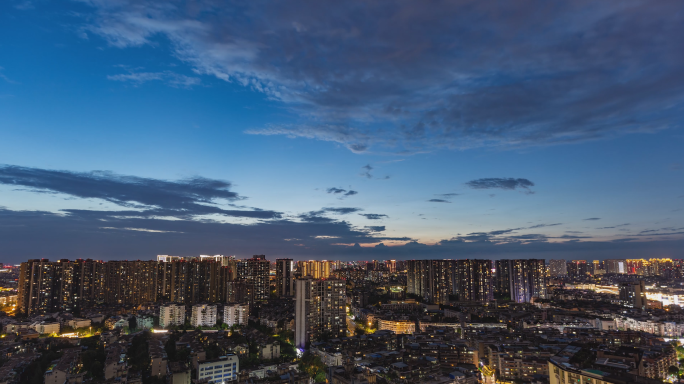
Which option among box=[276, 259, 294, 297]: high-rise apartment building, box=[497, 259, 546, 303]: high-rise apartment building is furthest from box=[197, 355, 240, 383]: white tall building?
box=[497, 259, 546, 303]: high-rise apartment building

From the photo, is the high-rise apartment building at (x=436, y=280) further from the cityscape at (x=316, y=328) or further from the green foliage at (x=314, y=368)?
the green foliage at (x=314, y=368)

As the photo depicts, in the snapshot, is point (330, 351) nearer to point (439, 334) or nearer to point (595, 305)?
point (439, 334)

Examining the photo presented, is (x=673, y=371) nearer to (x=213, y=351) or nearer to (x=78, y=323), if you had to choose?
(x=213, y=351)

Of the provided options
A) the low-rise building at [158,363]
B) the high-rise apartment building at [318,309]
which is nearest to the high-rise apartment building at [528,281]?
the high-rise apartment building at [318,309]

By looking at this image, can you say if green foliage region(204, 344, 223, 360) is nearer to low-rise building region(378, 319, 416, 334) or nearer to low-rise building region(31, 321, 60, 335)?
low-rise building region(31, 321, 60, 335)

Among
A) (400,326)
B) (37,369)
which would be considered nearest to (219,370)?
(37,369)
